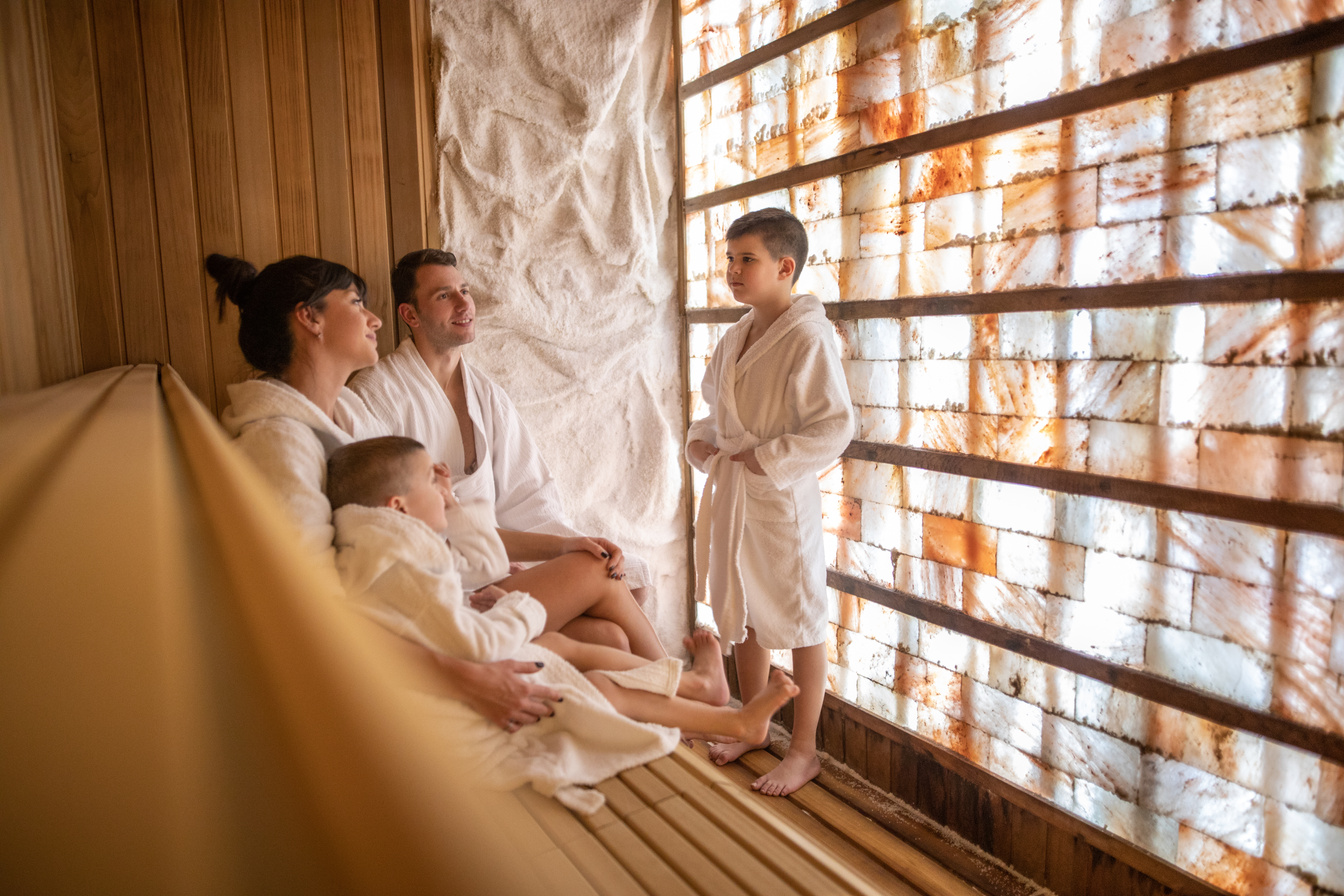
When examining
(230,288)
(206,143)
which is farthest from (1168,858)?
(206,143)

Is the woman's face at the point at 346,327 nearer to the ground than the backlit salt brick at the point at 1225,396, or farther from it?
farther from it

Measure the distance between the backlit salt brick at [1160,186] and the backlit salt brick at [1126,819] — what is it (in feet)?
4.02

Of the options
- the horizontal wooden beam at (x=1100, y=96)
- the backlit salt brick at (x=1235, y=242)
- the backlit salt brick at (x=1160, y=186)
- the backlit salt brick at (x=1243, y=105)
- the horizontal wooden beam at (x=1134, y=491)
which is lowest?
the horizontal wooden beam at (x=1134, y=491)

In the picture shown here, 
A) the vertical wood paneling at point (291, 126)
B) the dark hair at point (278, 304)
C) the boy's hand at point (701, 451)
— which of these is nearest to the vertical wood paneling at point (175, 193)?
the vertical wood paneling at point (291, 126)

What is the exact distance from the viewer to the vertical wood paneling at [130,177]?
1743 millimetres

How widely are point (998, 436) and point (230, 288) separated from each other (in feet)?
5.75

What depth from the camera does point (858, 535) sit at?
2225 mm

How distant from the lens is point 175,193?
6.03 feet

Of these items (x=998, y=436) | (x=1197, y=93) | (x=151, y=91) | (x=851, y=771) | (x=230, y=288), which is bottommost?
(x=851, y=771)

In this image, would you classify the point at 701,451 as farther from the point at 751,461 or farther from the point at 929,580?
the point at 929,580

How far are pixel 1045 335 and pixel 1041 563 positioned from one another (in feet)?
1.71

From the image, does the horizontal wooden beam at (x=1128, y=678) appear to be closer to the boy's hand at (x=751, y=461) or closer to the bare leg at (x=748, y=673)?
the bare leg at (x=748, y=673)

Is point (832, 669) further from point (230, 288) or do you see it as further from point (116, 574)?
point (116, 574)

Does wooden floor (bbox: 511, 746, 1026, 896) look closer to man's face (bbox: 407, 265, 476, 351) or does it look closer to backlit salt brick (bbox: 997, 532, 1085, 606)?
backlit salt brick (bbox: 997, 532, 1085, 606)
